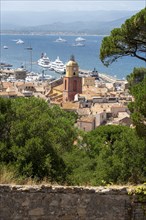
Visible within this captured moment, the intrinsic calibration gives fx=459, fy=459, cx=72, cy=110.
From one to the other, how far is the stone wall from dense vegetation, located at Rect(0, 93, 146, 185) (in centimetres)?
160

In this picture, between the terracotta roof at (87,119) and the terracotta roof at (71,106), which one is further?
the terracotta roof at (71,106)

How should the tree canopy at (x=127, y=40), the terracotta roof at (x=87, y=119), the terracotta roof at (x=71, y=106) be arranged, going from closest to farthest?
the tree canopy at (x=127, y=40), the terracotta roof at (x=87, y=119), the terracotta roof at (x=71, y=106)

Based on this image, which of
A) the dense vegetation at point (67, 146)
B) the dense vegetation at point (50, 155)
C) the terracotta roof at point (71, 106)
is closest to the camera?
the dense vegetation at point (67, 146)

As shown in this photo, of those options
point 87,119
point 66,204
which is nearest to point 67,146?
point 66,204

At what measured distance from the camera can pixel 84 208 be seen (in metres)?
6.66

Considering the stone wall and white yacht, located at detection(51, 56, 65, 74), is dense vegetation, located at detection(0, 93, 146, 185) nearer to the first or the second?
the stone wall

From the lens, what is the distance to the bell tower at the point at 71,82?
224ft

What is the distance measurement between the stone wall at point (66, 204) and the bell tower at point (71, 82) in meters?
60.8

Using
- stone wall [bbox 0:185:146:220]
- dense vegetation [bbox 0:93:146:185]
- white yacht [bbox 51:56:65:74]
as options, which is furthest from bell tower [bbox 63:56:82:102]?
stone wall [bbox 0:185:146:220]

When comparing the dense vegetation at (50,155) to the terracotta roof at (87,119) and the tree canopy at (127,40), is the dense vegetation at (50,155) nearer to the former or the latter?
the tree canopy at (127,40)

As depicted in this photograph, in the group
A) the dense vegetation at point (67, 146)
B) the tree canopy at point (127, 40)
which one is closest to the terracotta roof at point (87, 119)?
the dense vegetation at point (67, 146)

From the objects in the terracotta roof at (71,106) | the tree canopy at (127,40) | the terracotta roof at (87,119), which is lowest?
the terracotta roof at (71,106)

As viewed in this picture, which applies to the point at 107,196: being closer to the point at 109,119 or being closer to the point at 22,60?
the point at 109,119

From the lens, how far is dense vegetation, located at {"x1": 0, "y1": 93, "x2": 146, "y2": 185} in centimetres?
984
